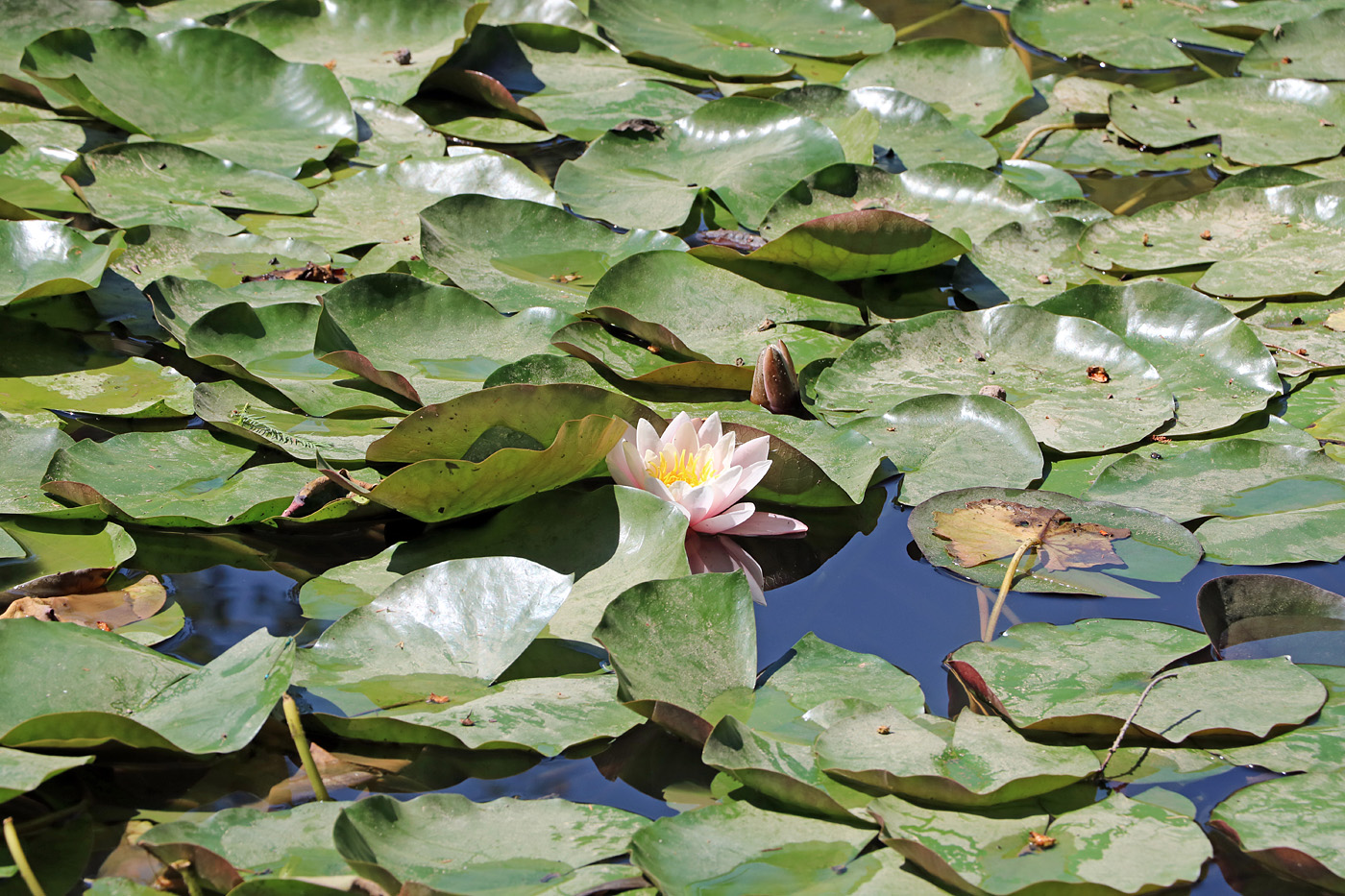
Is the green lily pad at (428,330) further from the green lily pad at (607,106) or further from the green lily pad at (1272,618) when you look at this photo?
the green lily pad at (1272,618)

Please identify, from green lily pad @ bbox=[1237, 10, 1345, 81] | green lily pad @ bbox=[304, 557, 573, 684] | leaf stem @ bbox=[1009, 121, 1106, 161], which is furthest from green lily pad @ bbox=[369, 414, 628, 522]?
green lily pad @ bbox=[1237, 10, 1345, 81]

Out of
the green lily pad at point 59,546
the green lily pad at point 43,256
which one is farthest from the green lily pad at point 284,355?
the green lily pad at point 59,546

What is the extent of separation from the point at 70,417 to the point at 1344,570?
2479mm

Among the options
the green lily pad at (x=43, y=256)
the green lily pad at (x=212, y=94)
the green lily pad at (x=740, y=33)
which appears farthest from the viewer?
the green lily pad at (x=740, y=33)

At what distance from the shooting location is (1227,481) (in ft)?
6.91

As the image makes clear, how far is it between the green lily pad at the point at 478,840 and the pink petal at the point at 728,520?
0.66 metres

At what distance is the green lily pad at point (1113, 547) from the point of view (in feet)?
6.14

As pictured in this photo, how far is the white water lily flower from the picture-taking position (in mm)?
1913

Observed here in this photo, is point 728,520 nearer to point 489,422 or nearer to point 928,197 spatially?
point 489,422

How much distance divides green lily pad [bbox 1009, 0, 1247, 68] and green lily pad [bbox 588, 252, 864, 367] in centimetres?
223

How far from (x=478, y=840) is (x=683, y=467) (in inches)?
32.9

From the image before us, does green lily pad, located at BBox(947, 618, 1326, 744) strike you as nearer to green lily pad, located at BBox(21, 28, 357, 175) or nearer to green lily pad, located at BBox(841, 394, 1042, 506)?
green lily pad, located at BBox(841, 394, 1042, 506)

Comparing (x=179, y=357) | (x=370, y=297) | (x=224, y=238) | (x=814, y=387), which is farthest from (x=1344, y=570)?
(x=224, y=238)

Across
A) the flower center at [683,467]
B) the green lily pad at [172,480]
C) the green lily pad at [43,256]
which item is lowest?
the green lily pad at [172,480]
